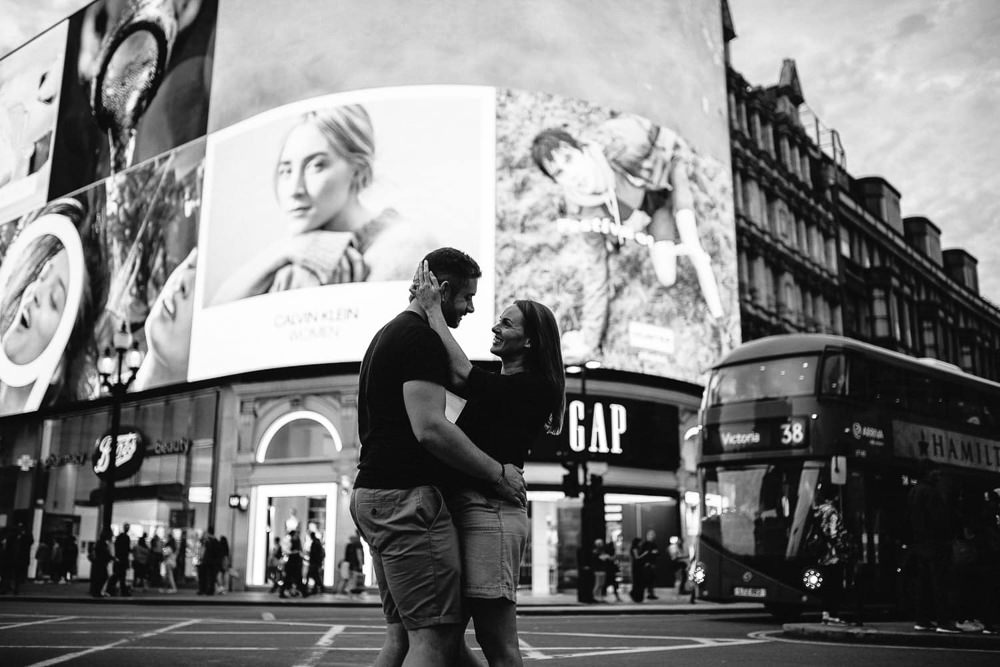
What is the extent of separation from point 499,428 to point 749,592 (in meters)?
12.7

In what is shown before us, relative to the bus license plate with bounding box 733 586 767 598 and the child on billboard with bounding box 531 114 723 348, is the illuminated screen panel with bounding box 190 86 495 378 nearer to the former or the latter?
the child on billboard with bounding box 531 114 723 348

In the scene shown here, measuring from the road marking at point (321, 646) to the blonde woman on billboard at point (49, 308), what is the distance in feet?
91.8

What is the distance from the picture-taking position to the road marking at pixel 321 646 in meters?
7.92

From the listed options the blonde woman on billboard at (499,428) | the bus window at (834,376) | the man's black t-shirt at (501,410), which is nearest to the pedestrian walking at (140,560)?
the bus window at (834,376)

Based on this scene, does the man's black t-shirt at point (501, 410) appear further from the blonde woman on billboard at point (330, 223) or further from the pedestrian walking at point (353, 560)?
the blonde woman on billboard at point (330, 223)

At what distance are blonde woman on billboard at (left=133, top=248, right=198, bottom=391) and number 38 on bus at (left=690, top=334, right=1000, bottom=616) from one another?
21.6m

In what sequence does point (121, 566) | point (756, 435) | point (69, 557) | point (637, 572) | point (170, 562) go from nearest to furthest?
point (756, 435)
point (121, 566)
point (637, 572)
point (170, 562)
point (69, 557)

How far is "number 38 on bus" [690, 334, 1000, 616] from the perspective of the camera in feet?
49.8

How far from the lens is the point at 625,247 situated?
3189 centimetres

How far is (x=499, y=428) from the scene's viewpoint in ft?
13.0

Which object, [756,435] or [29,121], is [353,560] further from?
[29,121]

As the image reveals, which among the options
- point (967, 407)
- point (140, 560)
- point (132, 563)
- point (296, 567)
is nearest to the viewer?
point (967, 407)

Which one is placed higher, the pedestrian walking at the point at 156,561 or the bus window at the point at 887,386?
the bus window at the point at 887,386

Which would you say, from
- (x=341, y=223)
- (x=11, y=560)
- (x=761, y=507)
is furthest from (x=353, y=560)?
(x=761, y=507)
